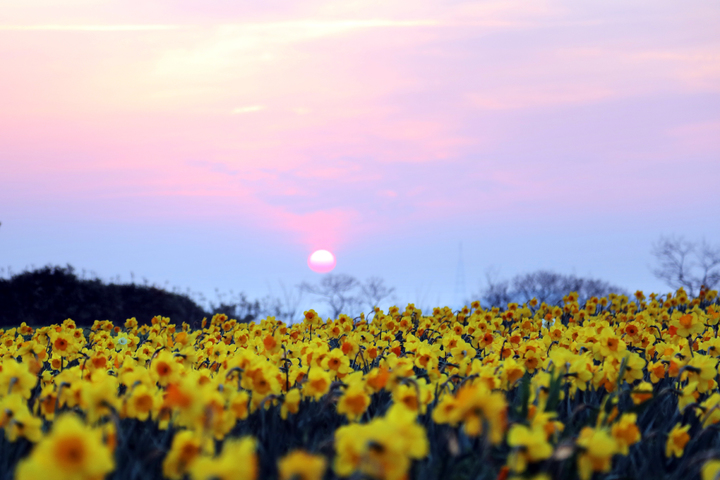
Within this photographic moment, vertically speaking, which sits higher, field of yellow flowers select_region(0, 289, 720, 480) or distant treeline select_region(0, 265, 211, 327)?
distant treeline select_region(0, 265, 211, 327)

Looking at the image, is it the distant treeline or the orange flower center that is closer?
the orange flower center

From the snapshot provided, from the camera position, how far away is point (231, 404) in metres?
2.64

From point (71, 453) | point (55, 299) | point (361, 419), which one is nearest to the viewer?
point (71, 453)

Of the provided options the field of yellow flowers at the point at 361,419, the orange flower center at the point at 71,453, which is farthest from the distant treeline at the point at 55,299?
the orange flower center at the point at 71,453

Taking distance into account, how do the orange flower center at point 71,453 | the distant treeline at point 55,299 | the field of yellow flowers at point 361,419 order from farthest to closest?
the distant treeline at point 55,299 < the field of yellow flowers at point 361,419 < the orange flower center at point 71,453

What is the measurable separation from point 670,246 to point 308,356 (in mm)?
27395

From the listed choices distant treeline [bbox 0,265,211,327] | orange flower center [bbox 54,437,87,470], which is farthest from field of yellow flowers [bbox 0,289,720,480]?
distant treeline [bbox 0,265,211,327]

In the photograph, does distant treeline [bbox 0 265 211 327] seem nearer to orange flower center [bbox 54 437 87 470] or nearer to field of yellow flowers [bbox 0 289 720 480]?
field of yellow flowers [bbox 0 289 720 480]

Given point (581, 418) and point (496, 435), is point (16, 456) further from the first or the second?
point (581, 418)

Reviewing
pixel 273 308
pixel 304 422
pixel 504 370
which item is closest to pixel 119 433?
pixel 304 422

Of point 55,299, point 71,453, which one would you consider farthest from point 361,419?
point 55,299

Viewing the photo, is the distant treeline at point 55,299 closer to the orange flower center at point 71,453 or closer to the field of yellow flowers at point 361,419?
the field of yellow flowers at point 361,419

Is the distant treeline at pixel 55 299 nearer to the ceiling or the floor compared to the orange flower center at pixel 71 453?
nearer to the ceiling

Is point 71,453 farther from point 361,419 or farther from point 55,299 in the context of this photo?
point 55,299
